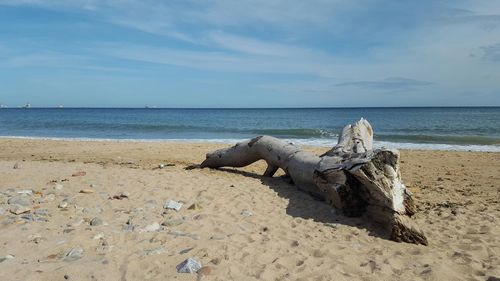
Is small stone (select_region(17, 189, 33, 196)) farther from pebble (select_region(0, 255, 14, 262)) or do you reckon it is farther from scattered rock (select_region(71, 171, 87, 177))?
pebble (select_region(0, 255, 14, 262))

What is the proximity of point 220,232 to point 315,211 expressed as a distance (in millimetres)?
1820

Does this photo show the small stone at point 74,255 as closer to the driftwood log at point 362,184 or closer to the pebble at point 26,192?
the pebble at point 26,192

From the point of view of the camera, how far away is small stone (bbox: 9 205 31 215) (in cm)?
553

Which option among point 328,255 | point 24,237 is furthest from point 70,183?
point 328,255

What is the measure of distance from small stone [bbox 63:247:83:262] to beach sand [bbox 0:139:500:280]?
0.07ft

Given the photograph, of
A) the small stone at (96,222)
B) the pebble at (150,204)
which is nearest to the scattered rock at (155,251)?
the small stone at (96,222)

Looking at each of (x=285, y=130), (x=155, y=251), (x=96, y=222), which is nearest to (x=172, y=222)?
(x=96, y=222)

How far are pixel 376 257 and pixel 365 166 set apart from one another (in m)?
1.50

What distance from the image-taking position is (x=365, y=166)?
5.48 m

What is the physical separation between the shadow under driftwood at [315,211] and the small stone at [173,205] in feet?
5.57

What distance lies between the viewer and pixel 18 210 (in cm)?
557

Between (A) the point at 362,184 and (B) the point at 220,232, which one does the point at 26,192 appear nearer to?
(B) the point at 220,232

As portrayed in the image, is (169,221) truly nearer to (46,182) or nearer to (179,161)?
(46,182)

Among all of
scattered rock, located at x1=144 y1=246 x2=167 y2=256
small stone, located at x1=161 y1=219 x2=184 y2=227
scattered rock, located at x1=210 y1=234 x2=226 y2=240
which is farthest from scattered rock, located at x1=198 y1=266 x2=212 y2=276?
small stone, located at x1=161 y1=219 x2=184 y2=227
